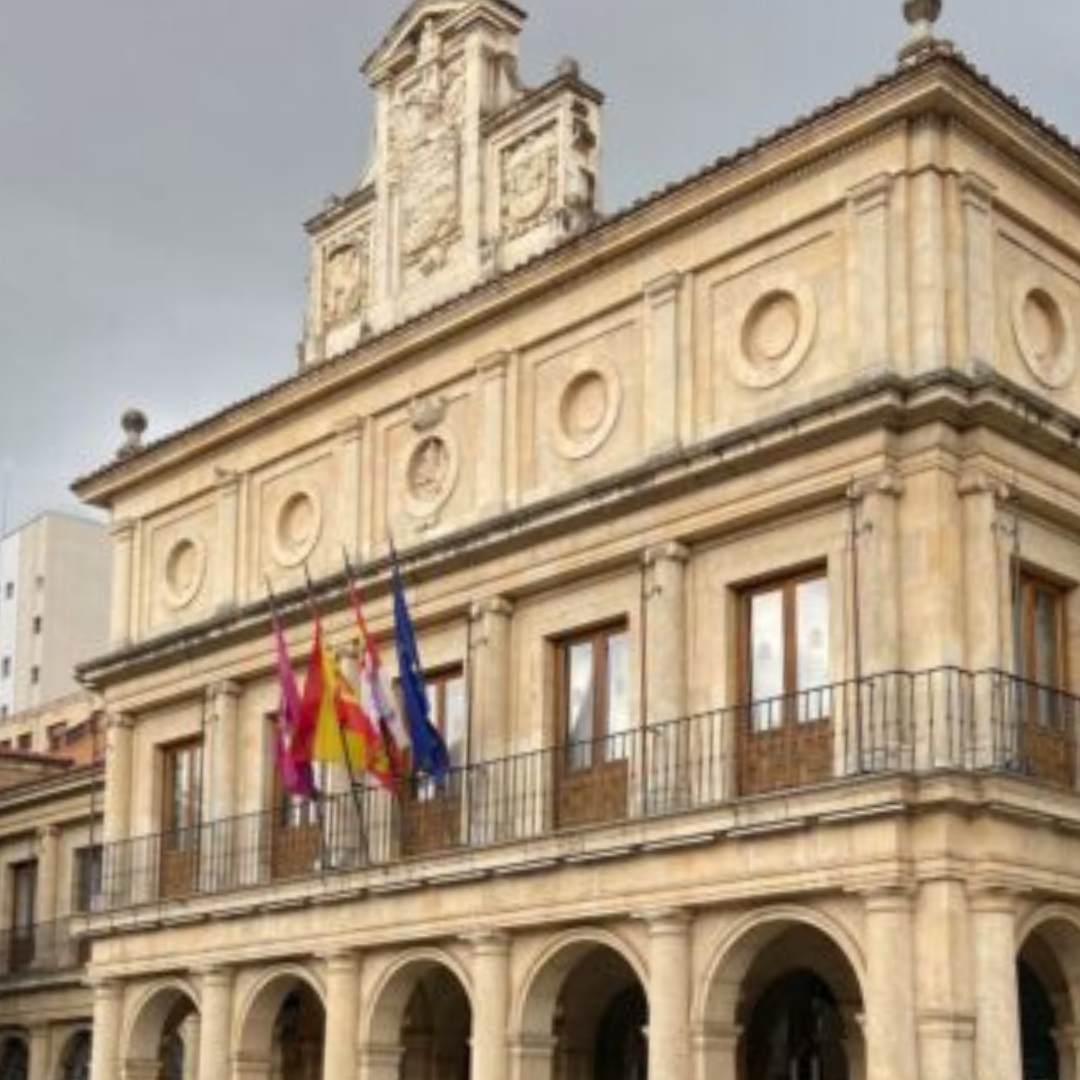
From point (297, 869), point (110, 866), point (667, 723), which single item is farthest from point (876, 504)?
point (110, 866)

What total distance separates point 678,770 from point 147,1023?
917cm

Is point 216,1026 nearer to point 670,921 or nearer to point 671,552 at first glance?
point 670,921

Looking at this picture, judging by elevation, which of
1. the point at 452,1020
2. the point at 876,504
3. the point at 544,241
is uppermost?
the point at 544,241

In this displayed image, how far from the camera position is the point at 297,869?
24.0 metres

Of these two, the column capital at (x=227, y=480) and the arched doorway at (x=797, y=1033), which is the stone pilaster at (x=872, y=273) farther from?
the column capital at (x=227, y=480)

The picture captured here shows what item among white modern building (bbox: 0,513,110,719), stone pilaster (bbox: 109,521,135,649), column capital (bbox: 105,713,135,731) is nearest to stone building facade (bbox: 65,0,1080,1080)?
column capital (bbox: 105,713,135,731)

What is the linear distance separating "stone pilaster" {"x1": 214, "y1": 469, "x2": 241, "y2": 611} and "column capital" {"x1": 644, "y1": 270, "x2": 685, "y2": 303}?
23.2 feet

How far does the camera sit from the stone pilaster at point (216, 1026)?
24.1m

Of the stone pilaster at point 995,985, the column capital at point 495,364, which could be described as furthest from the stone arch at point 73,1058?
the stone pilaster at point 995,985

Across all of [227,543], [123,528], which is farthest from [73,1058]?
[227,543]

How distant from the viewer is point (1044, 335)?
19.8m

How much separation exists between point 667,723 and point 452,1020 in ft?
19.7

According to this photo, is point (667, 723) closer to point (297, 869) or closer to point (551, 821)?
point (551, 821)

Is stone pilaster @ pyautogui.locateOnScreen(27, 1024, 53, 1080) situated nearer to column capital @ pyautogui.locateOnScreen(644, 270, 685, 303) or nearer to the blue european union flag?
the blue european union flag
